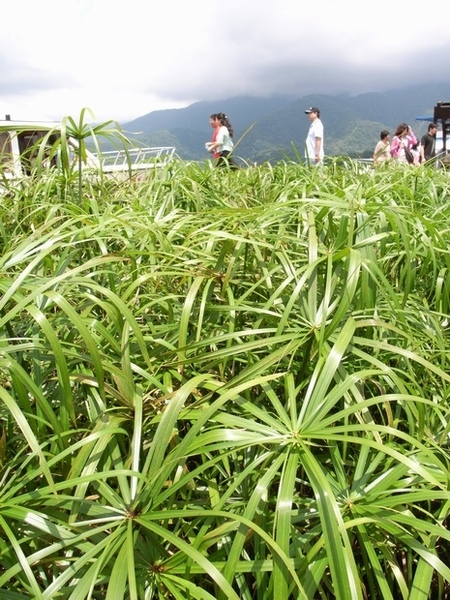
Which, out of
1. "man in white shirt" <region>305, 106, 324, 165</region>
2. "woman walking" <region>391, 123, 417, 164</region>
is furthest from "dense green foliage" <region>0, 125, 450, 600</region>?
"woman walking" <region>391, 123, 417, 164</region>

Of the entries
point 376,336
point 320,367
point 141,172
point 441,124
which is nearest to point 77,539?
point 320,367

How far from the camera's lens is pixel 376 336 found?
101cm

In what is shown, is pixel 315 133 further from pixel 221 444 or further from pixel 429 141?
pixel 221 444

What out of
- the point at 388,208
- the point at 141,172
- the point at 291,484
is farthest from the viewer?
the point at 141,172

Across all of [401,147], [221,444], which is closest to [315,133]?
[401,147]

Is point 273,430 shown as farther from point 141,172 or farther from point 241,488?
point 141,172

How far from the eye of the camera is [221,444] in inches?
26.6

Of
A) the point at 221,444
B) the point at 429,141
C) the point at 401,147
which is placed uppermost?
the point at 429,141

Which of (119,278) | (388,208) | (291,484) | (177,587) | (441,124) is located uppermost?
(441,124)

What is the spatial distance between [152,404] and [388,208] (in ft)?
2.34

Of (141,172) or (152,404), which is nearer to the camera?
(152,404)

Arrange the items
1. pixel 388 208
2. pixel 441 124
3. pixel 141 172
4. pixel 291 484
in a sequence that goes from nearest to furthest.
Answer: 1. pixel 291 484
2. pixel 388 208
3. pixel 141 172
4. pixel 441 124

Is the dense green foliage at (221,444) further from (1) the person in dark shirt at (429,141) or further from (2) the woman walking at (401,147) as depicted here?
(1) the person in dark shirt at (429,141)

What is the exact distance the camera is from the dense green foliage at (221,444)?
65 cm
